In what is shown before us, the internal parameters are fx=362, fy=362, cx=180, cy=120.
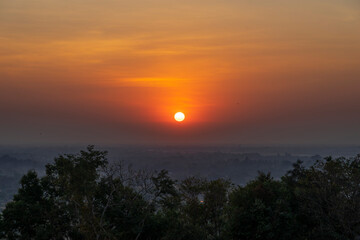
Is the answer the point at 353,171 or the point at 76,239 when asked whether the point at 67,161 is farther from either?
the point at 353,171

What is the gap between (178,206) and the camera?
30141 mm

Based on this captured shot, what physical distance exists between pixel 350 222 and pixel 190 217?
1151cm

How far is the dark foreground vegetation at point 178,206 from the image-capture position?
2581 centimetres

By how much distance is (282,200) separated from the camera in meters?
27.6

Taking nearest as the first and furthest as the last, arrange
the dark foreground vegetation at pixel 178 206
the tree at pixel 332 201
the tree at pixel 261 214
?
the tree at pixel 332 201
the dark foreground vegetation at pixel 178 206
the tree at pixel 261 214

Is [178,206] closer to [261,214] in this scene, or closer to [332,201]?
[261,214]

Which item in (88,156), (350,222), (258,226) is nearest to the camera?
(350,222)

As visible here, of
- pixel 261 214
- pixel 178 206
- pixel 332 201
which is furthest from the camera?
pixel 178 206

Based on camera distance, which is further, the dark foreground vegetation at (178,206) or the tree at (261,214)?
the tree at (261,214)

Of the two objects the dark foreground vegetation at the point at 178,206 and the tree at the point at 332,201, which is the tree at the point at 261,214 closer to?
the dark foreground vegetation at the point at 178,206

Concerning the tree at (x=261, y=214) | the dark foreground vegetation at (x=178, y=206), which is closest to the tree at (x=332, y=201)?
the dark foreground vegetation at (x=178, y=206)

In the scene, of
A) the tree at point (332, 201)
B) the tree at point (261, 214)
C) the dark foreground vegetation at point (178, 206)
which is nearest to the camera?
the tree at point (332, 201)

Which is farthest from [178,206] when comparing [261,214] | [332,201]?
[332,201]

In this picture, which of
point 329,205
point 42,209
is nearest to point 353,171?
point 329,205
